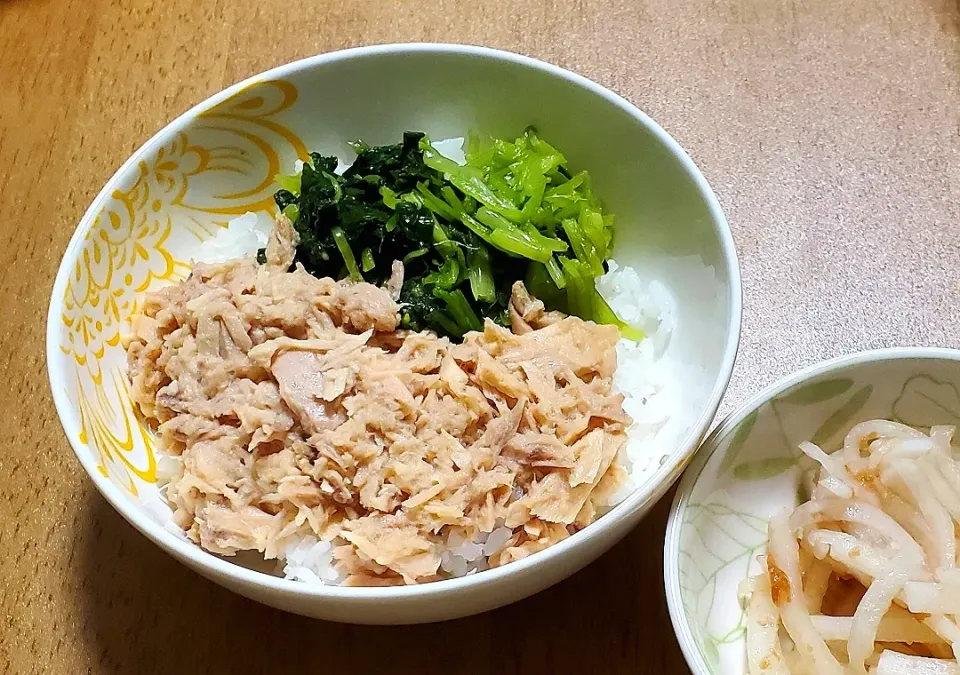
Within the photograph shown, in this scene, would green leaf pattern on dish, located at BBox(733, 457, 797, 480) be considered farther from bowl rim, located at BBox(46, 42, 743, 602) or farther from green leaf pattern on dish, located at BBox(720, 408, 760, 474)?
bowl rim, located at BBox(46, 42, 743, 602)

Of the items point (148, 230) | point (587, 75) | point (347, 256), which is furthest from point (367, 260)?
point (587, 75)

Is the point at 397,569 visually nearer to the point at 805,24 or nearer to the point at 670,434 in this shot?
the point at 670,434

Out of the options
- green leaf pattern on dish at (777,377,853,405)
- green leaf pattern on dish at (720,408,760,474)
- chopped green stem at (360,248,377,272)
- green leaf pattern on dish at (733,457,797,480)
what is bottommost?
green leaf pattern on dish at (733,457,797,480)

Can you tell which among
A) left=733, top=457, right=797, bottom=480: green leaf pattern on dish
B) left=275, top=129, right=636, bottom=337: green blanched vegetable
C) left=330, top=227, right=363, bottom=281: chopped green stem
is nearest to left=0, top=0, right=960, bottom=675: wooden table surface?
left=733, top=457, right=797, bottom=480: green leaf pattern on dish

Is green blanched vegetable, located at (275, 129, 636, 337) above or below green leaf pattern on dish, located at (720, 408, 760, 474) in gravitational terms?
above

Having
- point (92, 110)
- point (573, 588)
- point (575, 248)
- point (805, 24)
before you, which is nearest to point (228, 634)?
point (573, 588)

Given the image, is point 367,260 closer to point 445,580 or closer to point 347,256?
point 347,256
